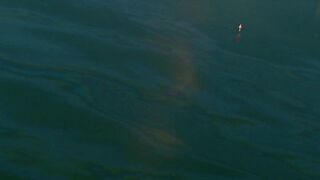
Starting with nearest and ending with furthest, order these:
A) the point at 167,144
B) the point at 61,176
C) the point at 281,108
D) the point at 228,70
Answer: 1. the point at 61,176
2. the point at 167,144
3. the point at 281,108
4. the point at 228,70

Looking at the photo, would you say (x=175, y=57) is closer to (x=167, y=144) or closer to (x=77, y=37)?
(x=77, y=37)

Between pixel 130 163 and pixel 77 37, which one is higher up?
pixel 77 37

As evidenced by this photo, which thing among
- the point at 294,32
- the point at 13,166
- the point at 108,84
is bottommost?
the point at 13,166

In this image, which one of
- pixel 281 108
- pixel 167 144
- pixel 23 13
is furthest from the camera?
pixel 23 13

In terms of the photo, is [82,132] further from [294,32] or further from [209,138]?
[294,32]

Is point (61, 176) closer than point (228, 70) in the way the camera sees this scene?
Yes

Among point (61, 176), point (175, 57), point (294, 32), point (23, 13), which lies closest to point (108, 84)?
point (175, 57)

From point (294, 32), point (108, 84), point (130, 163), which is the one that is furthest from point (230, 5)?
point (130, 163)
